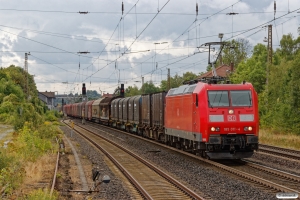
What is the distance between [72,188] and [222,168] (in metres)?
6.01

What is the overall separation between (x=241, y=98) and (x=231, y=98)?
1.31 ft

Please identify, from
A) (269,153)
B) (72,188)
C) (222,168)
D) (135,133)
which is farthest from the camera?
(135,133)

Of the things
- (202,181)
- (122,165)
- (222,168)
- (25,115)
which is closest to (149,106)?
(25,115)

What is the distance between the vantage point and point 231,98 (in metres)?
19.6

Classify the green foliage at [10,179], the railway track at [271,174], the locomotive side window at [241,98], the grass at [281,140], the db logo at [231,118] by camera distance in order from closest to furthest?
the green foliage at [10,179], the railway track at [271,174], the db logo at [231,118], the locomotive side window at [241,98], the grass at [281,140]

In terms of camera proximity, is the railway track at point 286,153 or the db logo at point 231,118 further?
the railway track at point 286,153

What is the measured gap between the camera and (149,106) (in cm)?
3509

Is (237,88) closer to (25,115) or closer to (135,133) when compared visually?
(25,115)

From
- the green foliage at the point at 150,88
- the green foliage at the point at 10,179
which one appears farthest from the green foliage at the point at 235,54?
the green foliage at the point at 10,179

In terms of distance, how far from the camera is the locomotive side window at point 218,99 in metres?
19.3

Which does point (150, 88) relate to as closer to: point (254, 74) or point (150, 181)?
point (254, 74)

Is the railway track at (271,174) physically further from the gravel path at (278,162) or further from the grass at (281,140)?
the grass at (281,140)

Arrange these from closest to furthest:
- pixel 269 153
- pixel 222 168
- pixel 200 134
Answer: pixel 222 168, pixel 200 134, pixel 269 153

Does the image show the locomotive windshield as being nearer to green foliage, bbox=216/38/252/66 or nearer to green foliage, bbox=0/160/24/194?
green foliage, bbox=0/160/24/194
